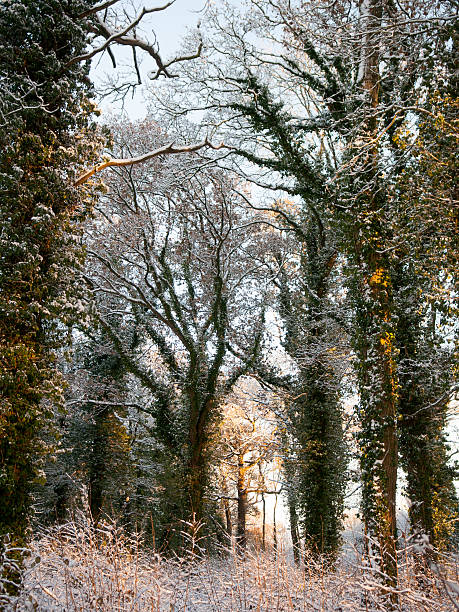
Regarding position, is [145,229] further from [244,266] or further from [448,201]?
[448,201]

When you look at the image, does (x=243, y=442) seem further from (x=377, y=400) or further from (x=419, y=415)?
(x=377, y=400)

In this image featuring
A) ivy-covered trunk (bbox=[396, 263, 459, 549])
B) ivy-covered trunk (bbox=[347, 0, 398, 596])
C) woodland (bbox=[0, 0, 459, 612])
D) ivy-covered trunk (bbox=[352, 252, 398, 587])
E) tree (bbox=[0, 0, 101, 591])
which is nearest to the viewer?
woodland (bbox=[0, 0, 459, 612])

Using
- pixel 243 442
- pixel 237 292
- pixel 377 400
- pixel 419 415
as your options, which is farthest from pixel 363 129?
pixel 243 442

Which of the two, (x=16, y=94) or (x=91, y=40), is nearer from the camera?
(x=16, y=94)

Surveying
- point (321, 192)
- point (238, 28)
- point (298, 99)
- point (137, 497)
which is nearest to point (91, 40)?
point (238, 28)

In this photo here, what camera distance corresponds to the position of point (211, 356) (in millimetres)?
12789

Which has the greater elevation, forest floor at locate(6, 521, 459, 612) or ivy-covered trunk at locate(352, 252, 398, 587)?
ivy-covered trunk at locate(352, 252, 398, 587)

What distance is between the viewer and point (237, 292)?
46.4 ft

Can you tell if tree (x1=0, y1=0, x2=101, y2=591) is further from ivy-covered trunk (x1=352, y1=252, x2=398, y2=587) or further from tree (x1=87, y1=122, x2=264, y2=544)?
ivy-covered trunk (x1=352, y1=252, x2=398, y2=587)

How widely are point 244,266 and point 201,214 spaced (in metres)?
2.34

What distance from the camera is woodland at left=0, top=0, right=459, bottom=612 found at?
5000mm

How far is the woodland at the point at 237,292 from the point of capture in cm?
500

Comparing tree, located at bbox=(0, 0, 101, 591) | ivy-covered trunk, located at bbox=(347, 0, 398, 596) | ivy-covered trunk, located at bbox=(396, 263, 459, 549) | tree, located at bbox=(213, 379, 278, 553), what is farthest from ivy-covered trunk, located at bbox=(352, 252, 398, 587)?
tree, located at bbox=(213, 379, 278, 553)

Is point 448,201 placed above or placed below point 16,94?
below
